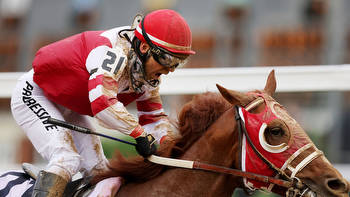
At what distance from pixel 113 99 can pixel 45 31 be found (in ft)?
28.3

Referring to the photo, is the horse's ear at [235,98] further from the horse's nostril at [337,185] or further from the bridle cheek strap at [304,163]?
the horse's nostril at [337,185]

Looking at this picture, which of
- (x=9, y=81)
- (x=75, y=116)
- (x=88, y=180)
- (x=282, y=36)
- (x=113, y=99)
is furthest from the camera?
(x=282, y=36)

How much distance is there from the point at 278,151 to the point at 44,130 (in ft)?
4.92

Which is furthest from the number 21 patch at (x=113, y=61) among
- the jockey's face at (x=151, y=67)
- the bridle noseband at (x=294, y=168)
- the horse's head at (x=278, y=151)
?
the bridle noseband at (x=294, y=168)

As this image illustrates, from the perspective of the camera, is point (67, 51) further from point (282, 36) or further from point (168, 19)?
point (282, 36)

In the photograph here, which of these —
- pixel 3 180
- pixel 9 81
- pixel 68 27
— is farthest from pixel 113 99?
pixel 68 27

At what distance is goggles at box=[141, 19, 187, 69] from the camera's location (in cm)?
350

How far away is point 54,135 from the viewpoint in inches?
142

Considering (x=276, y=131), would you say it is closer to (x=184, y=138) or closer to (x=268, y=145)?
(x=268, y=145)

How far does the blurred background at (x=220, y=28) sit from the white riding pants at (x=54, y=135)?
453cm

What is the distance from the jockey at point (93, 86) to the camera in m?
3.38

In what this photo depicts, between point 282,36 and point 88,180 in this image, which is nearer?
point 88,180

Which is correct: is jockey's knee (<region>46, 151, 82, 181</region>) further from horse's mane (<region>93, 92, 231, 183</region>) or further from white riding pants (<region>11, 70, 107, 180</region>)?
horse's mane (<region>93, 92, 231, 183</region>)

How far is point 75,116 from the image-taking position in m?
4.02
